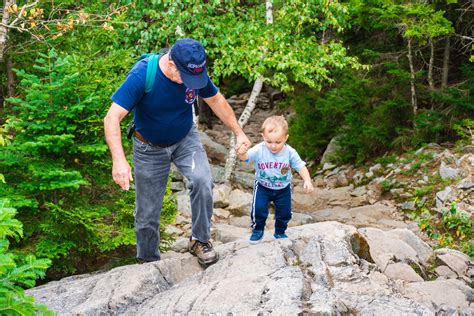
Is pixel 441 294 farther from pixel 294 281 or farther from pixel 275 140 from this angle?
pixel 275 140

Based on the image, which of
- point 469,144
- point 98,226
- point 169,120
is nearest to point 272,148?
point 169,120

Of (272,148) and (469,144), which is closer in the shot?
(272,148)

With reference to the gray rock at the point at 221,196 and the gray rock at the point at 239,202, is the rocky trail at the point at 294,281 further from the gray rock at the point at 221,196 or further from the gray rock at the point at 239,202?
the gray rock at the point at 221,196

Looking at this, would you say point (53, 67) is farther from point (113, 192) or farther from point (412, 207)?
point (412, 207)

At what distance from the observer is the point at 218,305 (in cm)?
424

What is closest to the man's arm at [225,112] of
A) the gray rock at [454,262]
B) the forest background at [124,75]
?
the forest background at [124,75]

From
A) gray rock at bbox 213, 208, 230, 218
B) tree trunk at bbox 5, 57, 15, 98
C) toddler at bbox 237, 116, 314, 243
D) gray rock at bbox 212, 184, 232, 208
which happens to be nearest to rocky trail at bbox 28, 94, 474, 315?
toddler at bbox 237, 116, 314, 243

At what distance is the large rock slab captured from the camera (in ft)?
14.0

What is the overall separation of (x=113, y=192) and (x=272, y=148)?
2673 mm

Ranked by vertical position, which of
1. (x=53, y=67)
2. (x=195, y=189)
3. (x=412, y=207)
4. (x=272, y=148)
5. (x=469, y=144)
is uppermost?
(x=53, y=67)

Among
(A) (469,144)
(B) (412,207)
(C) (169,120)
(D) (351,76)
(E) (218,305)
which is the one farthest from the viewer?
(D) (351,76)

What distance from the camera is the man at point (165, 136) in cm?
477

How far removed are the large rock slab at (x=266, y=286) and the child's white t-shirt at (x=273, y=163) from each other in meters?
0.71

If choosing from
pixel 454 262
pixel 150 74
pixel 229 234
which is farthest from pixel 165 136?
pixel 454 262
